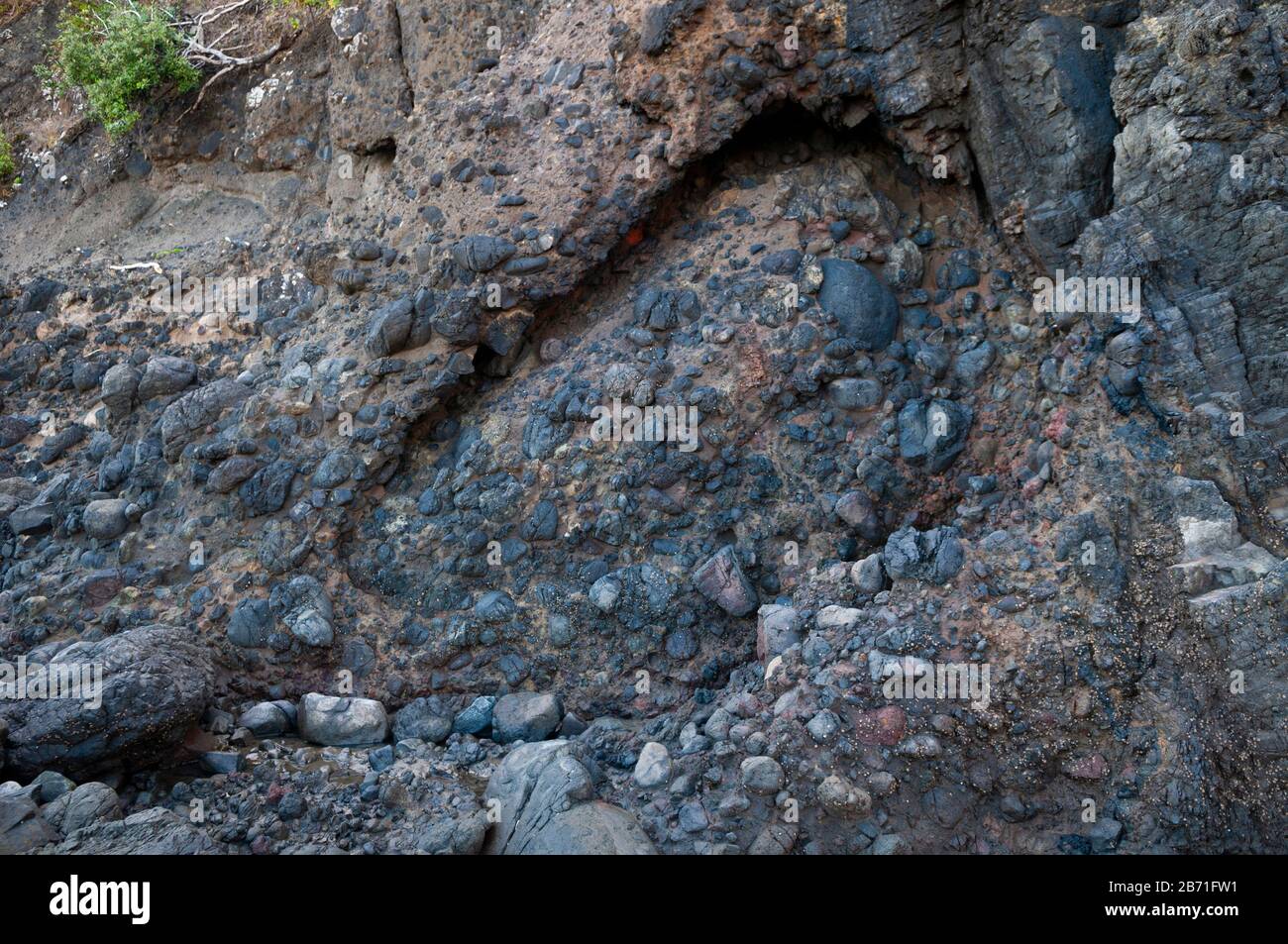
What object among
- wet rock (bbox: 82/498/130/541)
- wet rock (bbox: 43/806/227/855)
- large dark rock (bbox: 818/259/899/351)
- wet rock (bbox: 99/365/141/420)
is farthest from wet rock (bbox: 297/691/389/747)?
large dark rock (bbox: 818/259/899/351)

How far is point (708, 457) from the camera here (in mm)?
6762

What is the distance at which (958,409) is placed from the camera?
6523 millimetres

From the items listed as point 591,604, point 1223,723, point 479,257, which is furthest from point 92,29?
point 1223,723

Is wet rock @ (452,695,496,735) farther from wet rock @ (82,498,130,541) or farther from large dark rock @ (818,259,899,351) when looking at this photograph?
large dark rock @ (818,259,899,351)

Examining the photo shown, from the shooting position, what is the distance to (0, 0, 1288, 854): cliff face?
4988 mm

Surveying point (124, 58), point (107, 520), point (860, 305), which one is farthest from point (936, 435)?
point (124, 58)

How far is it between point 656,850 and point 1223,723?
8.60 ft

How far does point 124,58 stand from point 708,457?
6780 millimetres

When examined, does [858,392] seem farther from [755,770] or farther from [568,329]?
[755,770]

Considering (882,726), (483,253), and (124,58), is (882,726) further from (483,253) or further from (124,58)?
(124,58)

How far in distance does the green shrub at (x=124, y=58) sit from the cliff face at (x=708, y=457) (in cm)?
189

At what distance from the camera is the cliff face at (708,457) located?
4.99 meters

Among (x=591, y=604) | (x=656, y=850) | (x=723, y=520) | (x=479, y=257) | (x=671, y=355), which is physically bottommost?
(x=656, y=850)

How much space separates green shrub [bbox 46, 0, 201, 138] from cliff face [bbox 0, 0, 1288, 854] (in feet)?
6.20
